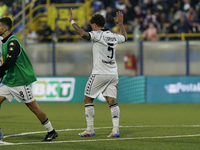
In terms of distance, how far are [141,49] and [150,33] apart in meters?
1.21

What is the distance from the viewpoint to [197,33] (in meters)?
20.3

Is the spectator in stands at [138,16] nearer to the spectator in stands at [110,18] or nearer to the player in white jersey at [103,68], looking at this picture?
the spectator in stands at [110,18]

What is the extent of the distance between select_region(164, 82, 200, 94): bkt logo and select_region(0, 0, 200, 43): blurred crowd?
8.90ft

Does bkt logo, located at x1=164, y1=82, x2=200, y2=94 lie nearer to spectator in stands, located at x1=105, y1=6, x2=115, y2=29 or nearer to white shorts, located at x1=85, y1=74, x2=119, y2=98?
spectator in stands, located at x1=105, y1=6, x2=115, y2=29

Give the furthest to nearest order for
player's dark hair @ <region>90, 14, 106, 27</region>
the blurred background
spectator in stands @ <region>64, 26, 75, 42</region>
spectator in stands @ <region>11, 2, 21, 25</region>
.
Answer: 1. spectator in stands @ <region>11, 2, 21, 25</region>
2. spectator in stands @ <region>64, 26, 75, 42</region>
3. the blurred background
4. player's dark hair @ <region>90, 14, 106, 27</region>

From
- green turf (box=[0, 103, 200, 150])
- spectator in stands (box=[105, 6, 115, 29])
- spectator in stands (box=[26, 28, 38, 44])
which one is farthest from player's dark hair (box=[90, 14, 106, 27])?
spectator in stands (box=[26, 28, 38, 44])

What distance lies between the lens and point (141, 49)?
19938mm

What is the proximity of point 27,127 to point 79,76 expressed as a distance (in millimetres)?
9613

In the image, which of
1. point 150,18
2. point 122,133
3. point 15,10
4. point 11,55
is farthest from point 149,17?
point 11,55

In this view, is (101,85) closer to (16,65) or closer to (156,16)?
(16,65)

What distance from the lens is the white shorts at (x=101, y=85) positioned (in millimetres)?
8438

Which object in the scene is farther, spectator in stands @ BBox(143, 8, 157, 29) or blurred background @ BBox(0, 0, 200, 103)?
spectator in stands @ BBox(143, 8, 157, 29)

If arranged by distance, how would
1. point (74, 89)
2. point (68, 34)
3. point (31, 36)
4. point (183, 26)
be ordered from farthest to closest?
point (31, 36)
point (68, 34)
point (183, 26)
point (74, 89)

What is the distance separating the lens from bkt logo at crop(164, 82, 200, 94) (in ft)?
59.9
